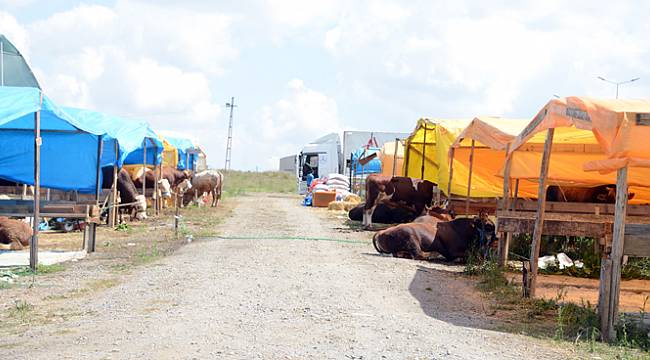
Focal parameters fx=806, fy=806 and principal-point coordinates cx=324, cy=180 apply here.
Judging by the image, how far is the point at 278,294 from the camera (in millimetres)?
9164

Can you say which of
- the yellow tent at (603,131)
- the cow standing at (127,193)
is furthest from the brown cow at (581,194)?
the cow standing at (127,193)

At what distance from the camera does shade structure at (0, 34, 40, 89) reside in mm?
28014

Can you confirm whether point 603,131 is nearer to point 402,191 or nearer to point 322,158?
point 402,191

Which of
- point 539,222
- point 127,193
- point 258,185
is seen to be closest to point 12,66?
point 127,193

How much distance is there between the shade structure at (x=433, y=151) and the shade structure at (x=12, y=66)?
14482 millimetres

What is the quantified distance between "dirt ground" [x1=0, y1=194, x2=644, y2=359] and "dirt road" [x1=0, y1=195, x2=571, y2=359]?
0.01 m

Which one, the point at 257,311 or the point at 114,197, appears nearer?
the point at 257,311

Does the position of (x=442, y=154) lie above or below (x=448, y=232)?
above

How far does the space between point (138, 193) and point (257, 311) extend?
16.9 m

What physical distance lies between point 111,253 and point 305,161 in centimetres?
2991

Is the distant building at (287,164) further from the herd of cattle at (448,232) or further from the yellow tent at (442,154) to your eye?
the herd of cattle at (448,232)

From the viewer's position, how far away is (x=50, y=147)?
15.4m

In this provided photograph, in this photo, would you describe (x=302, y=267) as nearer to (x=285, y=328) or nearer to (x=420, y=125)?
(x=285, y=328)

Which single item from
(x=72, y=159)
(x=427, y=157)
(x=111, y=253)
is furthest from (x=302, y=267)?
(x=427, y=157)
